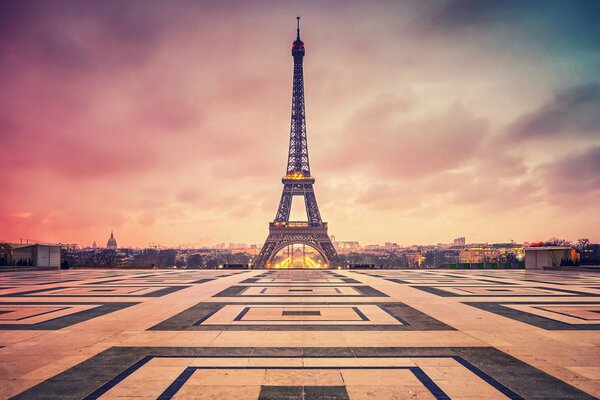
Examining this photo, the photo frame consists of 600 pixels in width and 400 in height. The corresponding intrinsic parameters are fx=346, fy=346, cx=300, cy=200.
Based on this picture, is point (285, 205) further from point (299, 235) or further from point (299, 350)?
point (299, 350)

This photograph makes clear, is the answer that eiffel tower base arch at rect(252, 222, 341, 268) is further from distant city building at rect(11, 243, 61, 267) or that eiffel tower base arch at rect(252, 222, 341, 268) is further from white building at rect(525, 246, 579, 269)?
distant city building at rect(11, 243, 61, 267)

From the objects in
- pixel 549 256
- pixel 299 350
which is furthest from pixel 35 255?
pixel 549 256

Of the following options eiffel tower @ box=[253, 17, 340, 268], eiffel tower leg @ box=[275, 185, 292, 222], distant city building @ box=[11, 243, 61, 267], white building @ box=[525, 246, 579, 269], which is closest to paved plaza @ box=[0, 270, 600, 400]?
distant city building @ box=[11, 243, 61, 267]

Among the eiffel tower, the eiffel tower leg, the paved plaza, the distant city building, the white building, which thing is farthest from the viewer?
the eiffel tower leg

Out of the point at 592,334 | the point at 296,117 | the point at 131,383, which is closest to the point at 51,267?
the point at 131,383

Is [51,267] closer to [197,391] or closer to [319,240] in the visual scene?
[197,391]

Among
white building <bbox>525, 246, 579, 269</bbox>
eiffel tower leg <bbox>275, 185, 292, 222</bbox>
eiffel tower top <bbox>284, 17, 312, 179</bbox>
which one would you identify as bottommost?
white building <bbox>525, 246, 579, 269</bbox>

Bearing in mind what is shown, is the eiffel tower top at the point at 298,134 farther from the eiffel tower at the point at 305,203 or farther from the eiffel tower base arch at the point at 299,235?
the eiffel tower base arch at the point at 299,235
